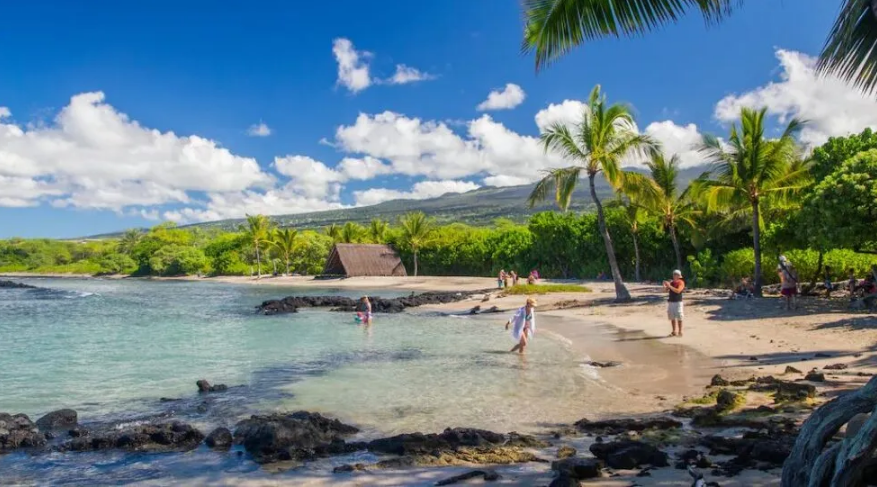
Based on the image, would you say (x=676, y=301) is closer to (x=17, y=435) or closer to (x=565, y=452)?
(x=565, y=452)

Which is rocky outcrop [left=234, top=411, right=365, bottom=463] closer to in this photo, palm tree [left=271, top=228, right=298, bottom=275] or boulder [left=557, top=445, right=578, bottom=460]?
boulder [left=557, top=445, right=578, bottom=460]

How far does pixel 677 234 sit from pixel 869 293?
1911cm

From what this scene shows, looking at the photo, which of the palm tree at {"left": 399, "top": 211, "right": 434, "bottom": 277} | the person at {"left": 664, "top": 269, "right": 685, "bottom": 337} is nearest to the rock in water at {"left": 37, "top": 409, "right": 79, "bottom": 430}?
the person at {"left": 664, "top": 269, "right": 685, "bottom": 337}

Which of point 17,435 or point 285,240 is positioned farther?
point 285,240

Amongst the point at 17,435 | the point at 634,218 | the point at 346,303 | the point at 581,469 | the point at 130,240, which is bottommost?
the point at 17,435

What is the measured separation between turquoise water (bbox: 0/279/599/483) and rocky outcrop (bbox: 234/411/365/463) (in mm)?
344

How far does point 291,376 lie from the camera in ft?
40.7

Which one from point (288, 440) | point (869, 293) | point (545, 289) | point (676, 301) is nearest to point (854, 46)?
point (288, 440)

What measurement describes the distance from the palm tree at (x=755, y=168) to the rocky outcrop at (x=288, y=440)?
17.6 metres

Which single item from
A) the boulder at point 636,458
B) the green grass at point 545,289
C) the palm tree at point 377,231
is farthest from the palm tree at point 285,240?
the boulder at point 636,458

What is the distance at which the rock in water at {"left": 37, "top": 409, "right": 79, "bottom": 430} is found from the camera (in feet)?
27.9

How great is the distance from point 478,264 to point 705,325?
36.6m

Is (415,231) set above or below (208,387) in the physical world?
above

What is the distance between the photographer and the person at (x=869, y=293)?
1459 cm
